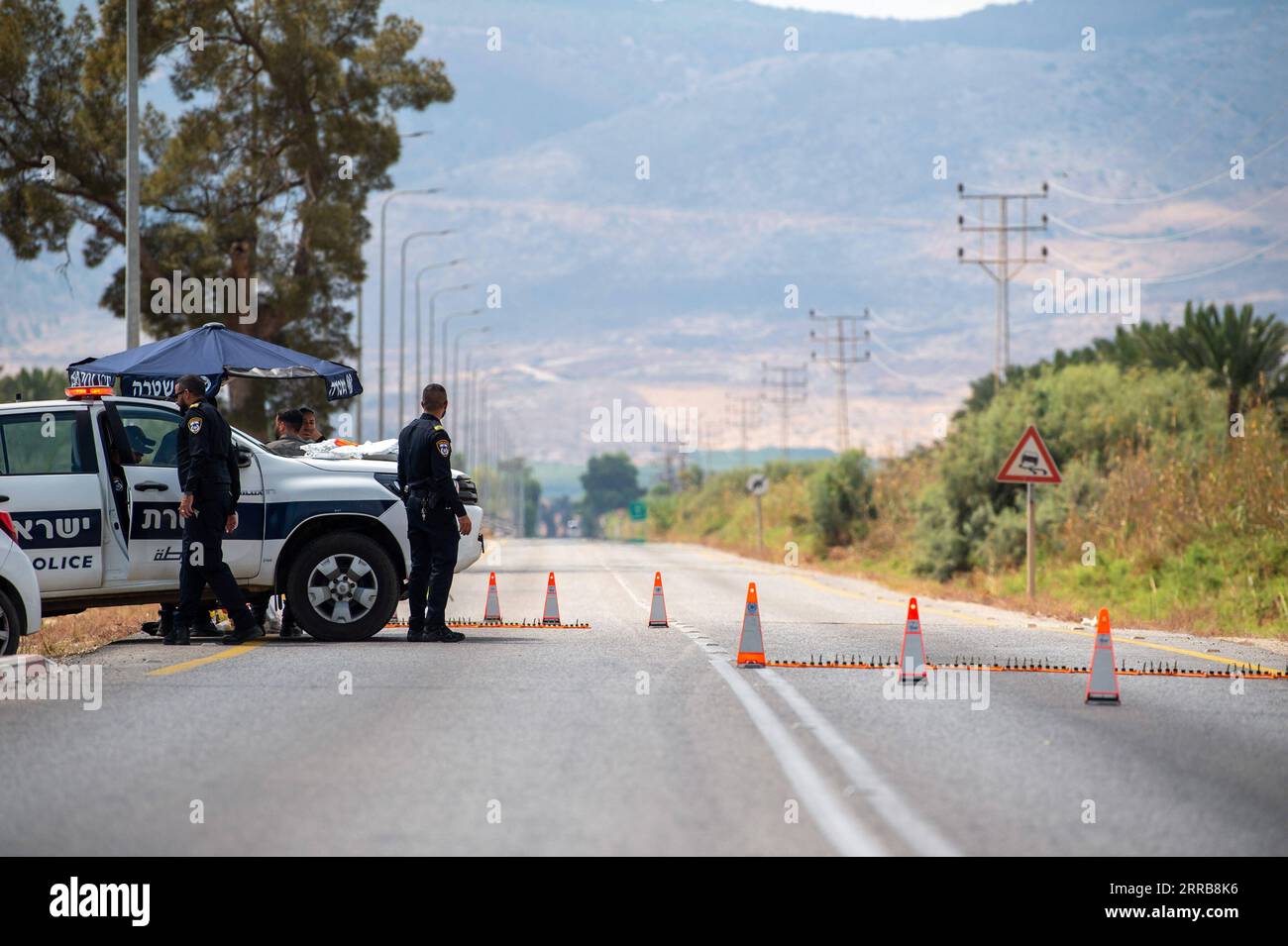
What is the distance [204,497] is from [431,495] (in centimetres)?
192

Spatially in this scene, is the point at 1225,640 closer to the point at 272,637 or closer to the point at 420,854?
the point at 272,637

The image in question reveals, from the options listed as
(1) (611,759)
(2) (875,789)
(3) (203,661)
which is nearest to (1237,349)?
(3) (203,661)

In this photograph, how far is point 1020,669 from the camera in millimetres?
14625

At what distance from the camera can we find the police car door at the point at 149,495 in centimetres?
1517

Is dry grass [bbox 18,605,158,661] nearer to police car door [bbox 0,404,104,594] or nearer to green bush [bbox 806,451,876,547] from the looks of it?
police car door [bbox 0,404,104,594]

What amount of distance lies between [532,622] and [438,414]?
483 cm

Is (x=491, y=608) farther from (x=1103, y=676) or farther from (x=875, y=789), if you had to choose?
(x=875, y=789)

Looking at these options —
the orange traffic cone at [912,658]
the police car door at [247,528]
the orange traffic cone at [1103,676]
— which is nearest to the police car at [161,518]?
the police car door at [247,528]

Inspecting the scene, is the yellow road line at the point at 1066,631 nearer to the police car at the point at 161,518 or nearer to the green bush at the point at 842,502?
the police car at the point at 161,518

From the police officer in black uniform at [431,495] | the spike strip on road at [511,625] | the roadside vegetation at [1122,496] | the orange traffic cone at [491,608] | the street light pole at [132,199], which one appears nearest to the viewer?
the police officer in black uniform at [431,495]

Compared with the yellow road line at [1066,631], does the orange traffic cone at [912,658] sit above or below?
above

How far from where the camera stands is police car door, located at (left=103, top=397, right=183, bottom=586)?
15.2 m

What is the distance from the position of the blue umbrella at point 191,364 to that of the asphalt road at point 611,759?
5.01 m

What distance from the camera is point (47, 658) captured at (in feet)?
46.3
